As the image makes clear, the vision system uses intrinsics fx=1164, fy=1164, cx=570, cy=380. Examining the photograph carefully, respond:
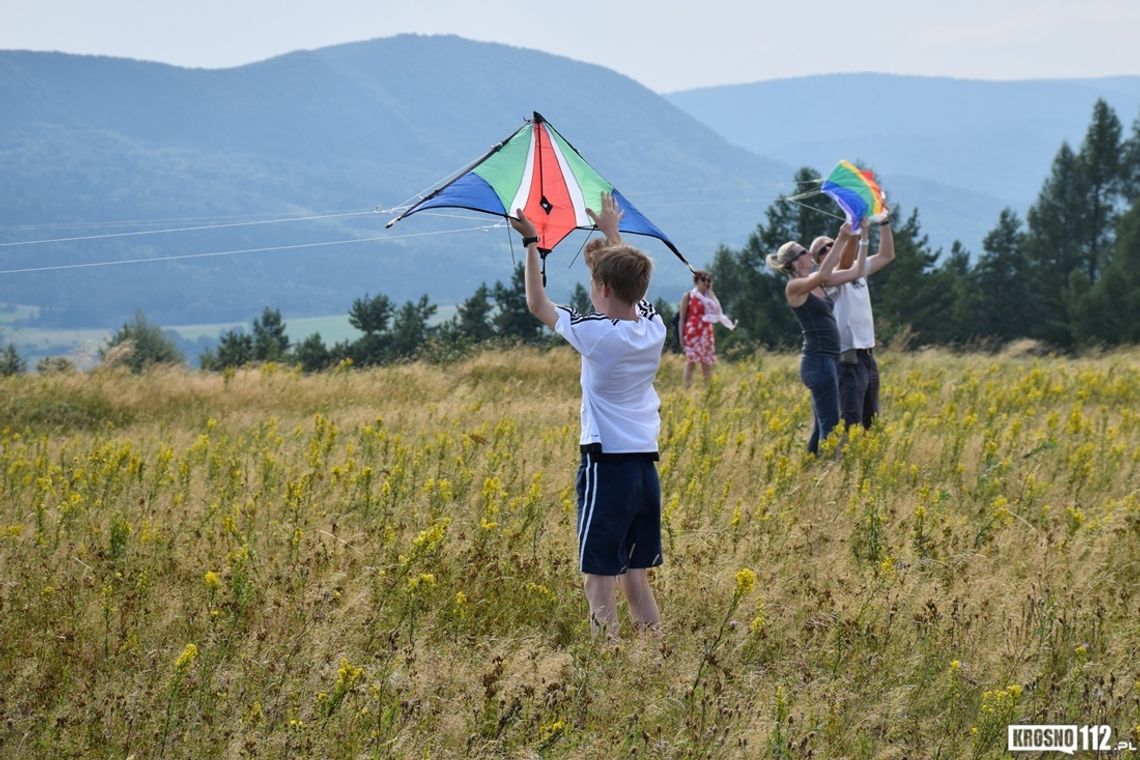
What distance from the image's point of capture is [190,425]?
11.0m

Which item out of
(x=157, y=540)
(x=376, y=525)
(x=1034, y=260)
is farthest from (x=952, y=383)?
(x=1034, y=260)

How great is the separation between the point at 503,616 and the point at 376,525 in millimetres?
1147

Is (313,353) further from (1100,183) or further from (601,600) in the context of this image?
(1100,183)

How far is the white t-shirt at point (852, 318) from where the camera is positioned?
25.3 ft

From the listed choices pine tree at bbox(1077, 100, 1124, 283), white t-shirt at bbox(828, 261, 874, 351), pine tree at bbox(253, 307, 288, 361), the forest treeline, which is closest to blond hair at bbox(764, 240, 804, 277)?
white t-shirt at bbox(828, 261, 874, 351)

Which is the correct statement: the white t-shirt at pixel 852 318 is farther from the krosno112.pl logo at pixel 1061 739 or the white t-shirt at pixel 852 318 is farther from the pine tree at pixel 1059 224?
the pine tree at pixel 1059 224

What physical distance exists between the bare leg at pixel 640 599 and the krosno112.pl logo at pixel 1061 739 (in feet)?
4.32

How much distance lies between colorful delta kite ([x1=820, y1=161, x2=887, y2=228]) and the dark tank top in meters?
0.57

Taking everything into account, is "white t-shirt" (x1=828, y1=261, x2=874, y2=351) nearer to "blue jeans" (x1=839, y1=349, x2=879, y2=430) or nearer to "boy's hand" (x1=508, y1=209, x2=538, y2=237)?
"blue jeans" (x1=839, y1=349, x2=879, y2=430)

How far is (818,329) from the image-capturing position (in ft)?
24.4

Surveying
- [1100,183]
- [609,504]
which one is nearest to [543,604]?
[609,504]

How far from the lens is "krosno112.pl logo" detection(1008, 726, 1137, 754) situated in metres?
3.71

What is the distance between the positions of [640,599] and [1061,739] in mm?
1529

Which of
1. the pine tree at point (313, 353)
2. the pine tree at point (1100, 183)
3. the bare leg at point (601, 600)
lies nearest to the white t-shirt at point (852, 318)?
the bare leg at point (601, 600)
